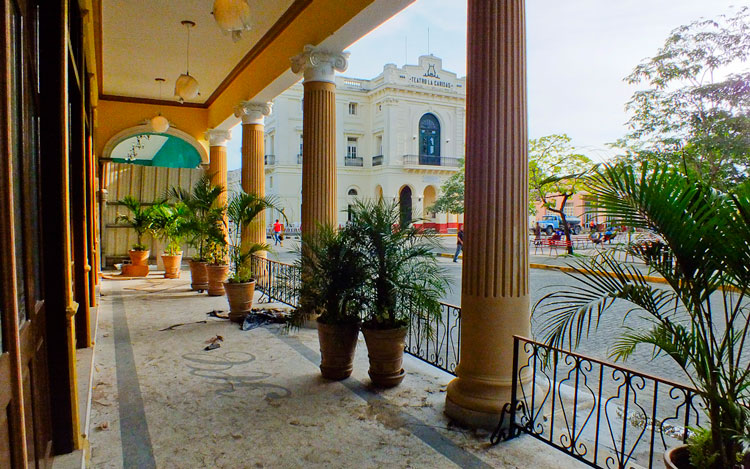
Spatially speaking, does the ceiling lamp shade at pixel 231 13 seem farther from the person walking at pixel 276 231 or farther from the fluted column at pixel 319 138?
the person walking at pixel 276 231

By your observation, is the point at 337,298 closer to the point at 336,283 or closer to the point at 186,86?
the point at 336,283

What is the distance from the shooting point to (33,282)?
2.46 meters

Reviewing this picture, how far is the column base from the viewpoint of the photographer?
384cm

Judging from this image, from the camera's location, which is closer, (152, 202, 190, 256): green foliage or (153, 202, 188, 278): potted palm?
(152, 202, 190, 256): green foliage

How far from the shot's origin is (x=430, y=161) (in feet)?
126

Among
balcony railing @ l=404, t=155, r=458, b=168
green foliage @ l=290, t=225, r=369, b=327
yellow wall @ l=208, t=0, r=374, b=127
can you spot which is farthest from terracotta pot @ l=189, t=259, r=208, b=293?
balcony railing @ l=404, t=155, r=458, b=168

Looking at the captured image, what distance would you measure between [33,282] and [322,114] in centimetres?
513

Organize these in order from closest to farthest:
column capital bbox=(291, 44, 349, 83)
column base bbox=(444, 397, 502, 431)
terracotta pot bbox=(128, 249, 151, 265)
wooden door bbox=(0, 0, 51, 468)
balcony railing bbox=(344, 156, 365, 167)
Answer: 1. wooden door bbox=(0, 0, 51, 468)
2. column base bbox=(444, 397, 502, 431)
3. column capital bbox=(291, 44, 349, 83)
4. terracotta pot bbox=(128, 249, 151, 265)
5. balcony railing bbox=(344, 156, 365, 167)

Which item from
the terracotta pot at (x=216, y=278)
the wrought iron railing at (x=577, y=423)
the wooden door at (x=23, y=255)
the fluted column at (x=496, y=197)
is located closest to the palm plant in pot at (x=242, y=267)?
the terracotta pot at (x=216, y=278)

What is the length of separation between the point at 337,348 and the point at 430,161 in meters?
34.4

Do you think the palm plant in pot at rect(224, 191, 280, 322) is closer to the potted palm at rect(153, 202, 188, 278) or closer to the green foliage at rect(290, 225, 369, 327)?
the green foliage at rect(290, 225, 369, 327)

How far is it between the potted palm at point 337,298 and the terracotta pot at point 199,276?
232 inches

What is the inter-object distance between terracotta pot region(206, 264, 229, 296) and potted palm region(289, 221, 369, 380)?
5190 millimetres

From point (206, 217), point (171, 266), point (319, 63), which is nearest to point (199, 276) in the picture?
point (206, 217)
